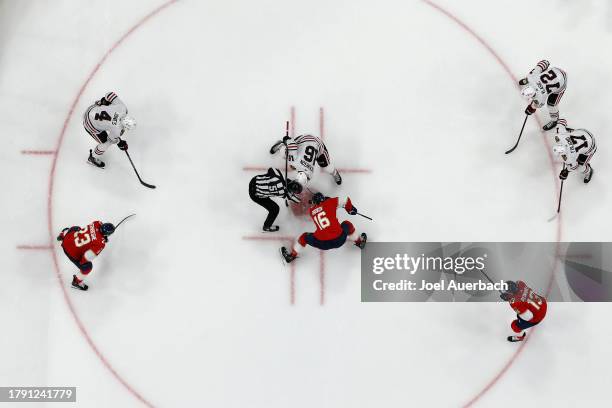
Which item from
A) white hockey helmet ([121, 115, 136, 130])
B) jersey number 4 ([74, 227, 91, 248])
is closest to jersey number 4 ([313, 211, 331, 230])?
white hockey helmet ([121, 115, 136, 130])

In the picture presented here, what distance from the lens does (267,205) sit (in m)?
7.50

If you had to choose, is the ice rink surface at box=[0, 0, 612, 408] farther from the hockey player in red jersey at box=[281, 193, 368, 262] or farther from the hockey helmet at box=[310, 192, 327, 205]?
the hockey helmet at box=[310, 192, 327, 205]

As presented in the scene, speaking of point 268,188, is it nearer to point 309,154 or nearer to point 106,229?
point 309,154

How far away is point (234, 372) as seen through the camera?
7656mm

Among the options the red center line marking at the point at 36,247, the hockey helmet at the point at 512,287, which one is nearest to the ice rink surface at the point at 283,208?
the red center line marking at the point at 36,247

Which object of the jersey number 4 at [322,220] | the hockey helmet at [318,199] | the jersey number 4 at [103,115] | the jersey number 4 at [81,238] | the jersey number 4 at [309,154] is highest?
the jersey number 4 at [103,115]

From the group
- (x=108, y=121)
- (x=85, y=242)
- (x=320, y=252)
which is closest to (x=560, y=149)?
(x=320, y=252)

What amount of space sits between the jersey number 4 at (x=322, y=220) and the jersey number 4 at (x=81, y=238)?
100.0 inches

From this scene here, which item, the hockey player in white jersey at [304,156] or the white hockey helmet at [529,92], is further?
the white hockey helmet at [529,92]

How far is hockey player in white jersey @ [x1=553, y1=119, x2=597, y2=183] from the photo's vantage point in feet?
23.4

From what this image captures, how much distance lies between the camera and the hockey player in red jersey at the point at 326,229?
22.9 ft

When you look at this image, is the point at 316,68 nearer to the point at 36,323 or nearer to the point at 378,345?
the point at 378,345

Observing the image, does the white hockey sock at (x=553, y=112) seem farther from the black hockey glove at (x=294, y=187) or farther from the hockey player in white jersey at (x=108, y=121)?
the hockey player in white jersey at (x=108, y=121)

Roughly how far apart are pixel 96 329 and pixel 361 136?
400 centimetres
